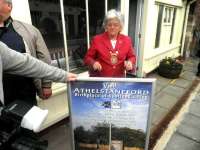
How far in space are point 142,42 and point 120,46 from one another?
2769mm

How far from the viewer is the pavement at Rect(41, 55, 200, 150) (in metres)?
2.56

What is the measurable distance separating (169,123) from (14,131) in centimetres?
269

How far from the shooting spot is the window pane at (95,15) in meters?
3.16

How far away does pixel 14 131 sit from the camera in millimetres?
979

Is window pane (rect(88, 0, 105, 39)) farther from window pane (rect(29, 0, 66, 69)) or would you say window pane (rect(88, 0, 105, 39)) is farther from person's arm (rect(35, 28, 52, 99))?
person's arm (rect(35, 28, 52, 99))

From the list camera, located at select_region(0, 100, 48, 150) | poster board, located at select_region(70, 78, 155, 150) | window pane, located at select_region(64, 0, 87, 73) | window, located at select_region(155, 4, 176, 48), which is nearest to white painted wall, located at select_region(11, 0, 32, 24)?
window pane, located at select_region(64, 0, 87, 73)

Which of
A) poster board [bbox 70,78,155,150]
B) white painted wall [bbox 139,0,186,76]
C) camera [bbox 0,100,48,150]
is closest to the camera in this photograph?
camera [bbox 0,100,48,150]

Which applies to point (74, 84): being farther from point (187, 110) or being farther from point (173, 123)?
point (187, 110)

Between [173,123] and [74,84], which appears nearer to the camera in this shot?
[74,84]

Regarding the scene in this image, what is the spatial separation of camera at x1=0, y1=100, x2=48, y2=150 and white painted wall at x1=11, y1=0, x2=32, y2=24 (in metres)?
1.35

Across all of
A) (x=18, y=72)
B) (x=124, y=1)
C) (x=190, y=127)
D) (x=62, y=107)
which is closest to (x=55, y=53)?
(x=62, y=107)

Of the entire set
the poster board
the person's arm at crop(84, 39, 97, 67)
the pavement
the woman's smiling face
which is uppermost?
the woman's smiling face

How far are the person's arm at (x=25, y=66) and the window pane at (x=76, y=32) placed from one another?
5.36 ft

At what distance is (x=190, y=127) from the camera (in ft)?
9.73
